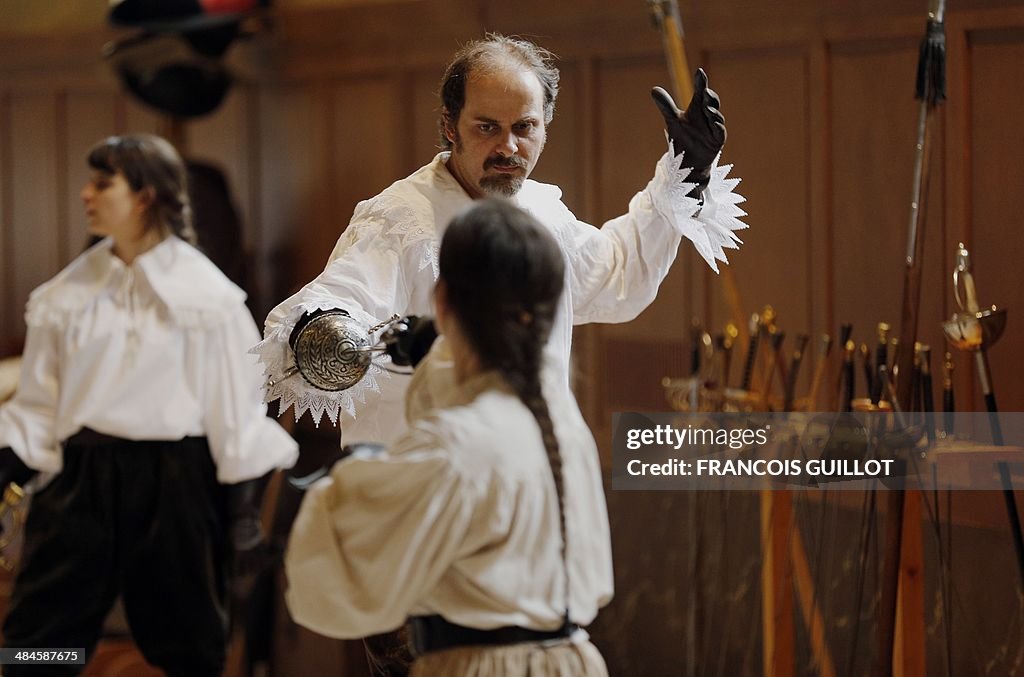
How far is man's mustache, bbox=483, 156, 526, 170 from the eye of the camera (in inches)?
92.4

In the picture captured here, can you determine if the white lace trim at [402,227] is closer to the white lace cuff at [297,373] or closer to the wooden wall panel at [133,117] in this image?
the white lace cuff at [297,373]

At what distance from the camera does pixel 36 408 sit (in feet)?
11.4

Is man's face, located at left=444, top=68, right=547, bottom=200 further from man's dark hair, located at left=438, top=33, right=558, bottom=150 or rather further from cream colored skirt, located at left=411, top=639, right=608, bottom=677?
A: cream colored skirt, located at left=411, top=639, right=608, bottom=677

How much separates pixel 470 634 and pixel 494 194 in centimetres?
92

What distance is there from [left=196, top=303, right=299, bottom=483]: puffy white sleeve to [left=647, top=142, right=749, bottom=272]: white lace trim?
1.43 m

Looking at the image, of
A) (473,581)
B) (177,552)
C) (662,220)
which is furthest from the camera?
(177,552)

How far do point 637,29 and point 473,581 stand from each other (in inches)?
103

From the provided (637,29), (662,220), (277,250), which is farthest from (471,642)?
(277,250)

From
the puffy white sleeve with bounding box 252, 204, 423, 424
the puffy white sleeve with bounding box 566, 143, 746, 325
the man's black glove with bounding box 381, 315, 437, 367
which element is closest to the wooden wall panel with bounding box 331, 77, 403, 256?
the puffy white sleeve with bounding box 566, 143, 746, 325

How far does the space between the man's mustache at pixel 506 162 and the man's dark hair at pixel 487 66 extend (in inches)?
4.5

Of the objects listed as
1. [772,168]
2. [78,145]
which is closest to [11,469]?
[78,145]

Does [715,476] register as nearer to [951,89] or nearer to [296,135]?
[951,89]

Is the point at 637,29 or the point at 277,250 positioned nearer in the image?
the point at 637,29

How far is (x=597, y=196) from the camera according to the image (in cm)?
404
